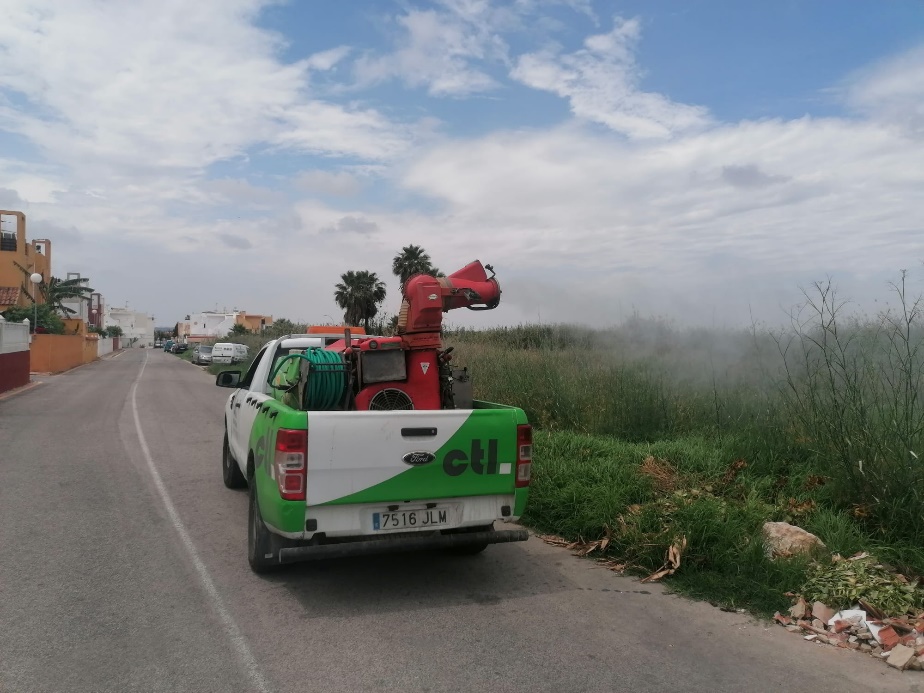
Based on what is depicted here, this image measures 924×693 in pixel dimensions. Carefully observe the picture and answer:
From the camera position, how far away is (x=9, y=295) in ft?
160

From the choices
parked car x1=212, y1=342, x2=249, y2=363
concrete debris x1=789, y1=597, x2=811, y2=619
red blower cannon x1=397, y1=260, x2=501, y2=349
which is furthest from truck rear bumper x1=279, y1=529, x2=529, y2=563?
parked car x1=212, y1=342, x2=249, y2=363

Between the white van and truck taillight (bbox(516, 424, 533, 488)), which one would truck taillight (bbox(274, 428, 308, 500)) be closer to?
truck taillight (bbox(516, 424, 533, 488))

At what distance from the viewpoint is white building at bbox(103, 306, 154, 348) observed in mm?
133600

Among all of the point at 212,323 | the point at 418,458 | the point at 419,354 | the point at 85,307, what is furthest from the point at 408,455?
the point at 212,323

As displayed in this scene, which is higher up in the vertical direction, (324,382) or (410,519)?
(324,382)

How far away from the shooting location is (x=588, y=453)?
8.48 metres

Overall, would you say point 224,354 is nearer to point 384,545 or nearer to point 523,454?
point 523,454

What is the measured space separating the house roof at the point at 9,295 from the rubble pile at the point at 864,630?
54154mm

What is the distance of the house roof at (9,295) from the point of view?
4798 cm

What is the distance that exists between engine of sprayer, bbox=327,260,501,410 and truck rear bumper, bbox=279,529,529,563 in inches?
51.7

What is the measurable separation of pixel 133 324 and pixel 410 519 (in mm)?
148193

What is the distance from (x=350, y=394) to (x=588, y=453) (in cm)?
371

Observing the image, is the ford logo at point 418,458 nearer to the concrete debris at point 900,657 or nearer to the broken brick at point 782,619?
the broken brick at point 782,619


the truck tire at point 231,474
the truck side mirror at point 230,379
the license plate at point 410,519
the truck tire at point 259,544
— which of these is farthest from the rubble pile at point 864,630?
the truck tire at point 231,474
